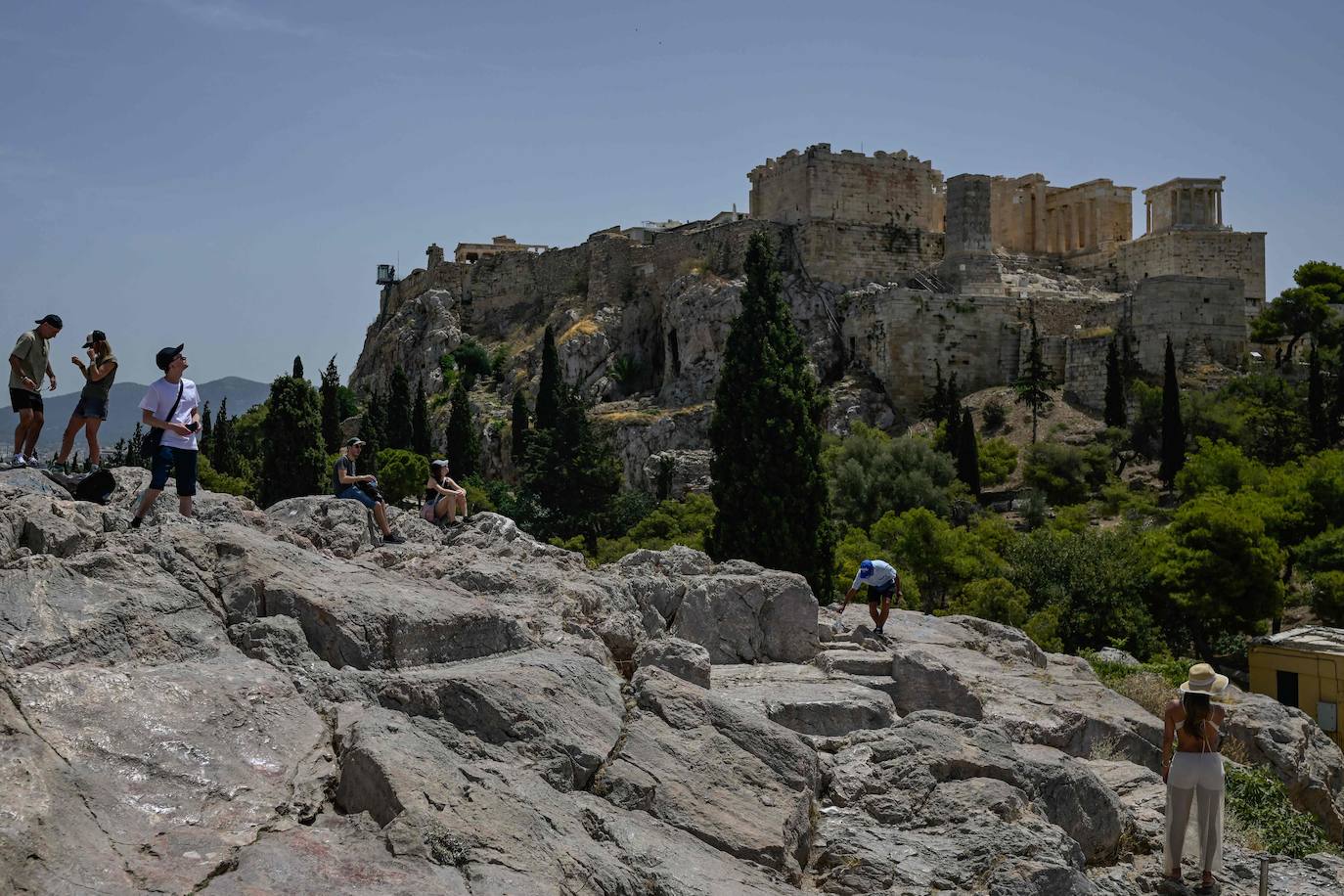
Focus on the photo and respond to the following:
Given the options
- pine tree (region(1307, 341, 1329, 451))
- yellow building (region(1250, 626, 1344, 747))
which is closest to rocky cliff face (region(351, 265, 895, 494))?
pine tree (region(1307, 341, 1329, 451))

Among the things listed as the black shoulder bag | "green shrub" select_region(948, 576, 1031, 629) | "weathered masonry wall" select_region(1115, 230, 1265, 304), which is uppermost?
"weathered masonry wall" select_region(1115, 230, 1265, 304)

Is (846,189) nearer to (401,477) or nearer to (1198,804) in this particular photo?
A: (401,477)

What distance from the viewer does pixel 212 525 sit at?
8227mm

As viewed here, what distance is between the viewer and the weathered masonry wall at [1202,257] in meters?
43.9

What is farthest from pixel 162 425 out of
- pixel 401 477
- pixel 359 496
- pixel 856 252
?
pixel 856 252

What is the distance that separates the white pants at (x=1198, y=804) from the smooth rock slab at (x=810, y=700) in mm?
1867

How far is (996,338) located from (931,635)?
2990 centimetres

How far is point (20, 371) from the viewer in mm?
9695

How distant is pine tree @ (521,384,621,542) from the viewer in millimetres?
36812

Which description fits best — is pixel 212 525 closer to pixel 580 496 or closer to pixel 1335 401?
pixel 580 496

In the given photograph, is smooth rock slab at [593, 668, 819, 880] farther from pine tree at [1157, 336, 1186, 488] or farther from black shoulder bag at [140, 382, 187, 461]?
pine tree at [1157, 336, 1186, 488]

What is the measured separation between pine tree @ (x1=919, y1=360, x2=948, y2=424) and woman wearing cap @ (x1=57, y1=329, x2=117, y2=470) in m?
31.1

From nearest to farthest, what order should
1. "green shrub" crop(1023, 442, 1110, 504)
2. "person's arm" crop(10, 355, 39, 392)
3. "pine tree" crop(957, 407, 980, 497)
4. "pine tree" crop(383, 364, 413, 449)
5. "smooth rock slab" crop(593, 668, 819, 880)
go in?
"smooth rock slab" crop(593, 668, 819, 880), "person's arm" crop(10, 355, 39, 392), "green shrub" crop(1023, 442, 1110, 504), "pine tree" crop(957, 407, 980, 497), "pine tree" crop(383, 364, 413, 449)

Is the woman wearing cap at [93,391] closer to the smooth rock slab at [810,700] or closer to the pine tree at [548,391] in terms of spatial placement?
the smooth rock slab at [810,700]
